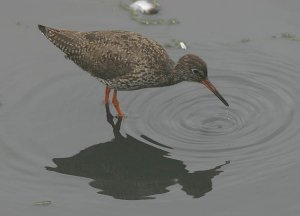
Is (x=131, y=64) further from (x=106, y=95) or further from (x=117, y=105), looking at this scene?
(x=106, y=95)

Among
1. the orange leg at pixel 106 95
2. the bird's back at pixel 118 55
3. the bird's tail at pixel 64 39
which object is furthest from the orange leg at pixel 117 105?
the bird's tail at pixel 64 39

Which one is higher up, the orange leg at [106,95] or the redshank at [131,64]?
the redshank at [131,64]

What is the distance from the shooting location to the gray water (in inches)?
373

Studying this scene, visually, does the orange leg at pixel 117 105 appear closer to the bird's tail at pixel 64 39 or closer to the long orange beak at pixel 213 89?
the bird's tail at pixel 64 39

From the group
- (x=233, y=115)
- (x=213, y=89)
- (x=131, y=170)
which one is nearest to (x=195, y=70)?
(x=213, y=89)

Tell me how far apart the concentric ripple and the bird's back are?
2.36ft

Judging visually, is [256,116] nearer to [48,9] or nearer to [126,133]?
[126,133]

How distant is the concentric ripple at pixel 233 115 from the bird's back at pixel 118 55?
720 mm

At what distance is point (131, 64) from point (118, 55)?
279mm

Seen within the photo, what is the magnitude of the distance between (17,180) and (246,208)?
3.30 m

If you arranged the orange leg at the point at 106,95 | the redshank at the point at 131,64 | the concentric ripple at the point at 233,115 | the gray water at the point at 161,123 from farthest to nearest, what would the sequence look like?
1. the orange leg at the point at 106,95
2. the redshank at the point at 131,64
3. the concentric ripple at the point at 233,115
4. the gray water at the point at 161,123

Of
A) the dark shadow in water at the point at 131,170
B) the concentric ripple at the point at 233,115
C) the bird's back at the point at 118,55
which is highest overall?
the bird's back at the point at 118,55

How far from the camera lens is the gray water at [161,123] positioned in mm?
9484

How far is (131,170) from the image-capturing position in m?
10.1
